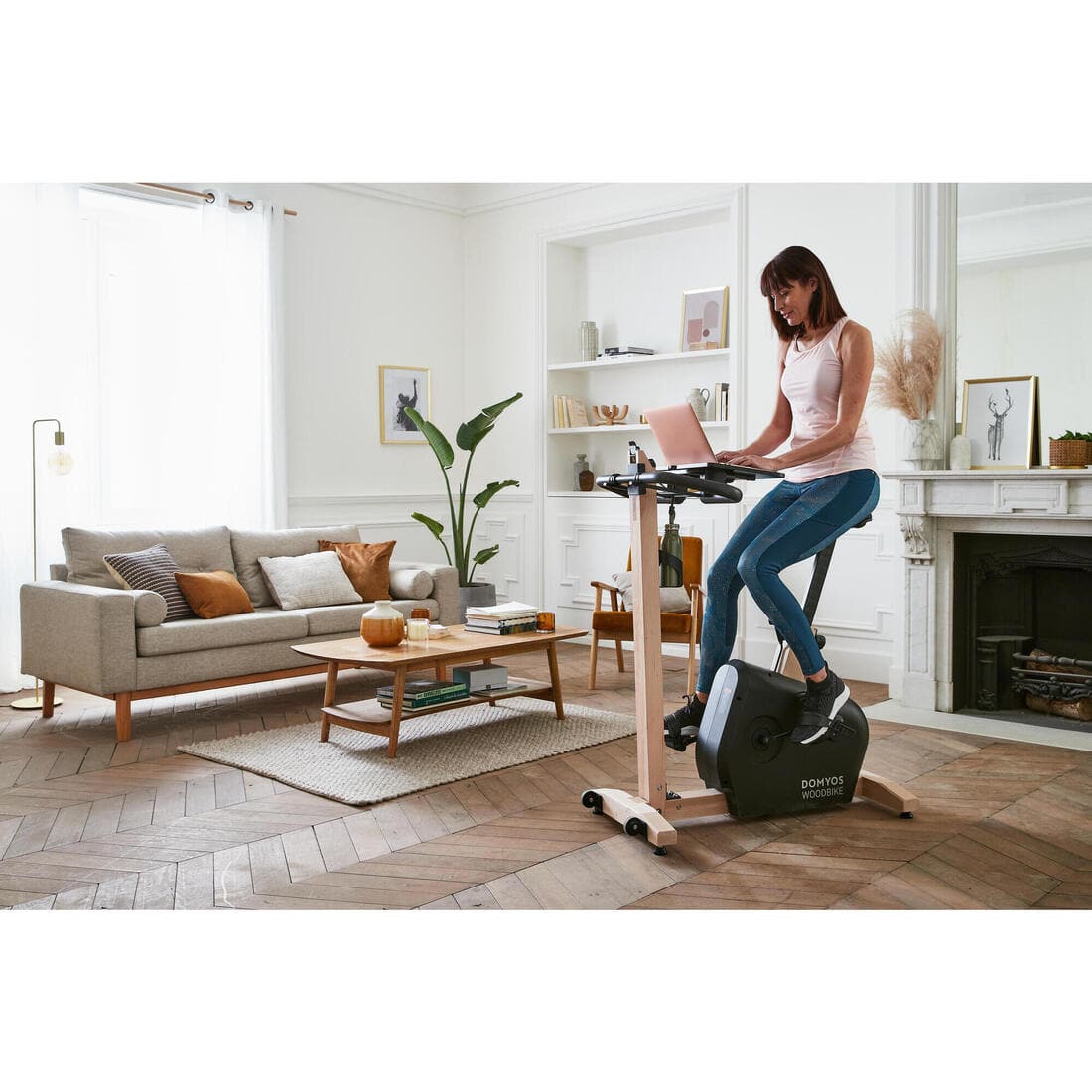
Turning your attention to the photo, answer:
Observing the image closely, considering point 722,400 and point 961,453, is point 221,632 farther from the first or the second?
point 961,453

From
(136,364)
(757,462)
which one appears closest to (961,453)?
(757,462)

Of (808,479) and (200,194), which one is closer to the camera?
(808,479)

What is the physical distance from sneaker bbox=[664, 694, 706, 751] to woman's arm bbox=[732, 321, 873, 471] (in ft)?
2.51

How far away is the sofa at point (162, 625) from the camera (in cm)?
438

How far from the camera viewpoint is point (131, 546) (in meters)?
5.02

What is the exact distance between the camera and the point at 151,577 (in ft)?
15.9

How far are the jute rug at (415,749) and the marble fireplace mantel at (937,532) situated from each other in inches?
55.6

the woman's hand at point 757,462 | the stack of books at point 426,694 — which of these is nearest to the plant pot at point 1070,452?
the woman's hand at point 757,462

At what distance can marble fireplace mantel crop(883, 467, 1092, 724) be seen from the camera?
468 centimetres

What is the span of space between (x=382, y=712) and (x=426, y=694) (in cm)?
22

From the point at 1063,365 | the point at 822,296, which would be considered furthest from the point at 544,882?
the point at 1063,365

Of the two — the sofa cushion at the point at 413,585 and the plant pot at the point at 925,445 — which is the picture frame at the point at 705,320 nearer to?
the plant pot at the point at 925,445

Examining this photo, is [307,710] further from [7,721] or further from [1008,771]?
[1008,771]
